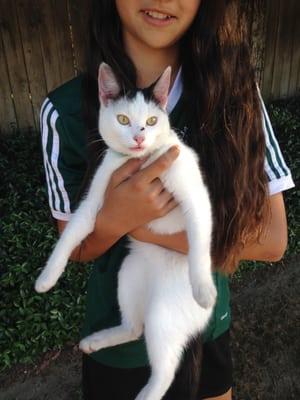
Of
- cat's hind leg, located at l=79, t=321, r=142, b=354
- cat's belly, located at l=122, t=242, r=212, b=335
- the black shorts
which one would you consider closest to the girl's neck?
cat's belly, located at l=122, t=242, r=212, b=335

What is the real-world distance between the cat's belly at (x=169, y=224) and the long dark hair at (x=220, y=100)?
0.10 metres

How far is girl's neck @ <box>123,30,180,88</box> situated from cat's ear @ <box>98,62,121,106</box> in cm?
18

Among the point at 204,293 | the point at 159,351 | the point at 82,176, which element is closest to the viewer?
the point at 204,293

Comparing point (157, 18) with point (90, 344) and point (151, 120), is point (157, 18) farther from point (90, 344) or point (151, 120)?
point (90, 344)

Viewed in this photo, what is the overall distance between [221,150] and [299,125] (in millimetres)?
3015

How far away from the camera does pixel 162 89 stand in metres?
1.08

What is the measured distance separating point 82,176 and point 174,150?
35 cm

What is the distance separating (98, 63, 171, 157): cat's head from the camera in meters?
1.07

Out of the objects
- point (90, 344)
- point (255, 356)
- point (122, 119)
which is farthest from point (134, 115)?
point (255, 356)

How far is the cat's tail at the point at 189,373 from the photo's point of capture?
123 centimetres

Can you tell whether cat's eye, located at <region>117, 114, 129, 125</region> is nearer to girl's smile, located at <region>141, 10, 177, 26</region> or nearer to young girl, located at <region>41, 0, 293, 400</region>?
young girl, located at <region>41, 0, 293, 400</region>

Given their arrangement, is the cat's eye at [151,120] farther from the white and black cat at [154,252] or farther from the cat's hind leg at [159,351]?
the cat's hind leg at [159,351]

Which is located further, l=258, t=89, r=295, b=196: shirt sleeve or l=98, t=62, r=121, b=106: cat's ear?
l=258, t=89, r=295, b=196: shirt sleeve

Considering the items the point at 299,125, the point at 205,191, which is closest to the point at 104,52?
the point at 205,191
